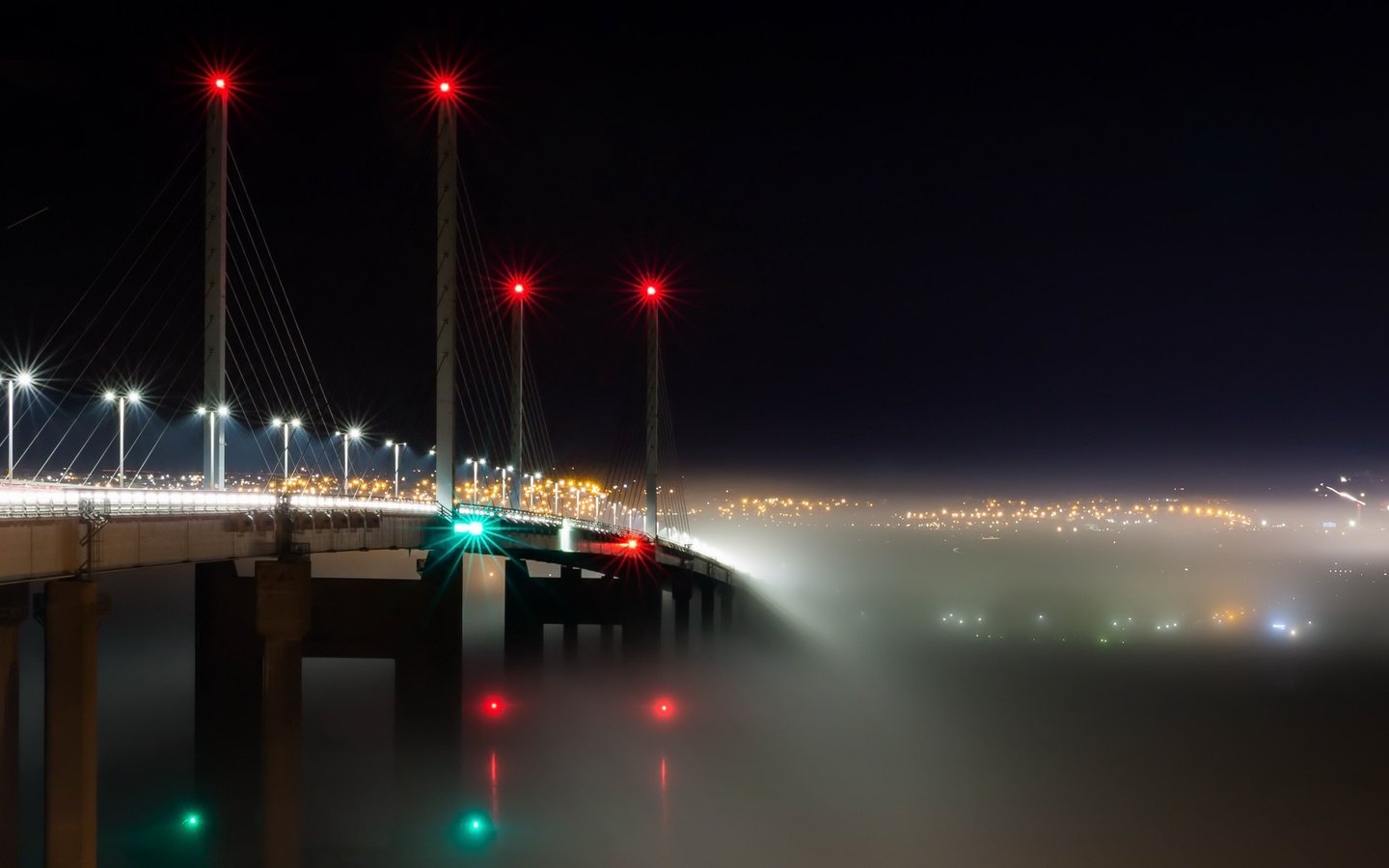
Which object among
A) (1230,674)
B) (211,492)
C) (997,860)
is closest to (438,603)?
(211,492)

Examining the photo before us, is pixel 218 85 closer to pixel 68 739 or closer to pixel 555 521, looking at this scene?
pixel 68 739

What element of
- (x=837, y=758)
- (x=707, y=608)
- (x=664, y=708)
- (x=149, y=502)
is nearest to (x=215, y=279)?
(x=149, y=502)

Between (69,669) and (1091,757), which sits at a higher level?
(69,669)

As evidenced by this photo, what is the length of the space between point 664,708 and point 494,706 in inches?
319

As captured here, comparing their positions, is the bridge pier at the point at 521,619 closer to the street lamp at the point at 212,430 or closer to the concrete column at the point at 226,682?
the concrete column at the point at 226,682

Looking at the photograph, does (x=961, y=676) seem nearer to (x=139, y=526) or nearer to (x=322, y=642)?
(x=322, y=642)

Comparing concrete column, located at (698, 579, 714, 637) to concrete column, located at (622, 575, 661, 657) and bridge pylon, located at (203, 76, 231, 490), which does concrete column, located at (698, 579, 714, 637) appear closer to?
concrete column, located at (622, 575, 661, 657)

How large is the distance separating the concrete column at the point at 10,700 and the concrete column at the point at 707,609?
7124cm

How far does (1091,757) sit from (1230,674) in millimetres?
27403

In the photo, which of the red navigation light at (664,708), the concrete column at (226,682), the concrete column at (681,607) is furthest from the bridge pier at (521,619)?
the concrete column at (226,682)

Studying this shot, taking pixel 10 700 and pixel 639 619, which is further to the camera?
pixel 639 619

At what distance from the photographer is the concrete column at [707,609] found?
96062 mm

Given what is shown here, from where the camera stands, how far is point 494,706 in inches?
2355

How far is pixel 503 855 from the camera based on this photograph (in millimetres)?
34406
